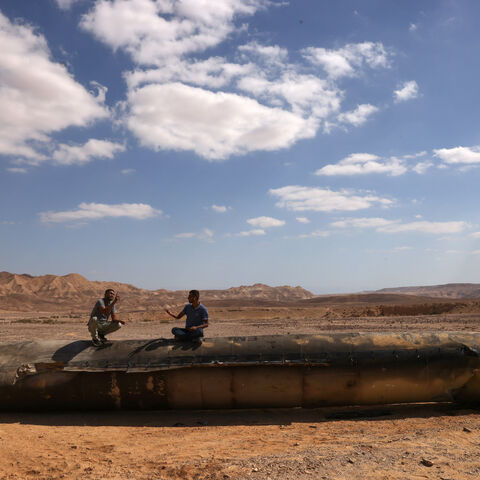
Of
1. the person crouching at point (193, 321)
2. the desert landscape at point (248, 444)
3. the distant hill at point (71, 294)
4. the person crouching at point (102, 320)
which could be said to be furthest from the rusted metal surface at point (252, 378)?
the distant hill at point (71, 294)

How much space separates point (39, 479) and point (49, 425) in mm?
2437

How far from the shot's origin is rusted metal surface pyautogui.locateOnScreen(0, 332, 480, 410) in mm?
7859

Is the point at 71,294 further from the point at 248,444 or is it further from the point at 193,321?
the point at 248,444

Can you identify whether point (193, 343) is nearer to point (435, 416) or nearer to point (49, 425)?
point (49, 425)

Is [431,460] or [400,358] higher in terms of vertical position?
[400,358]

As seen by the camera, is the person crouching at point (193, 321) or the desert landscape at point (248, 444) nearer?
the desert landscape at point (248, 444)

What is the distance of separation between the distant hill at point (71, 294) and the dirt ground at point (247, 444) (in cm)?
6571

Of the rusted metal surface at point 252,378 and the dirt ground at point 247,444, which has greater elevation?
the rusted metal surface at point 252,378

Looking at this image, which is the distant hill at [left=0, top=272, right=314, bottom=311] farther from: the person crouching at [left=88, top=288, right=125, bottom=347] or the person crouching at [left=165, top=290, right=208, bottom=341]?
the person crouching at [left=165, top=290, right=208, bottom=341]

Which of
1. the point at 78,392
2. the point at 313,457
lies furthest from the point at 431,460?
the point at 78,392

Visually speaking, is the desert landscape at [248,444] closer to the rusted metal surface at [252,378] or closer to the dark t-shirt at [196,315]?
the rusted metal surface at [252,378]

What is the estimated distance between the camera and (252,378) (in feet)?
25.8

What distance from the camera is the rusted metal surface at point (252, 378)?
7859 millimetres

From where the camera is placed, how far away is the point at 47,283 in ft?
324
